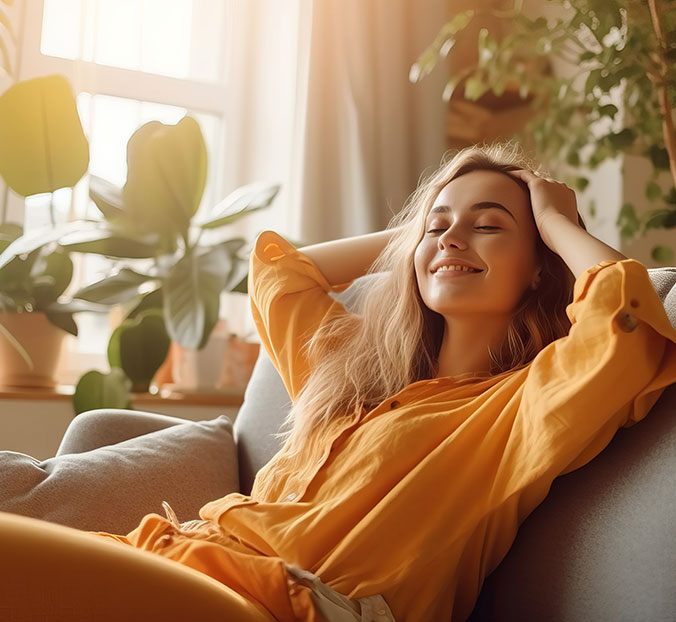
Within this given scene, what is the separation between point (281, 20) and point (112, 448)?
177 centimetres

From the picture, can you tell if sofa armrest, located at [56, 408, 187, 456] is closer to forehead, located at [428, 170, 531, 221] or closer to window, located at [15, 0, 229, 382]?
Result: forehead, located at [428, 170, 531, 221]

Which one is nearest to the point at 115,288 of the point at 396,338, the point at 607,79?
the point at 396,338

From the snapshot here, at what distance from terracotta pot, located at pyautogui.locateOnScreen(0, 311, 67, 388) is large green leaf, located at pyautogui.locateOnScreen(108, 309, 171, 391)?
0.14 metres

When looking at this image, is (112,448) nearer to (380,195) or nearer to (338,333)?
(338,333)

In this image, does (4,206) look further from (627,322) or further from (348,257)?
(627,322)

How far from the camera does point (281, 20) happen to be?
272cm

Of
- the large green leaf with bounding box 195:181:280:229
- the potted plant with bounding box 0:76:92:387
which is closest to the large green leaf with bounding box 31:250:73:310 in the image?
the potted plant with bounding box 0:76:92:387

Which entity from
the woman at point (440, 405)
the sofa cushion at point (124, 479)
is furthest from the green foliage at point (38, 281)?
the woman at point (440, 405)

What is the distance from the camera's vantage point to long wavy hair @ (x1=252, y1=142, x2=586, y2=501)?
3.83ft

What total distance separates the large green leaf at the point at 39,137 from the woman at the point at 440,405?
37.7 inches

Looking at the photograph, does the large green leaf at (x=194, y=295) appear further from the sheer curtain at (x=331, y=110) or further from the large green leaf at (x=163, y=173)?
the sheer curtain at (x=331, y=110)

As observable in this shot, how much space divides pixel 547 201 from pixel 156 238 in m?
1.29

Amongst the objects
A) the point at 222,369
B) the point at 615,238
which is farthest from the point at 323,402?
the point at 615,238

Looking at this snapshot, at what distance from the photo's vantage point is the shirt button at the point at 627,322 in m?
0.91
